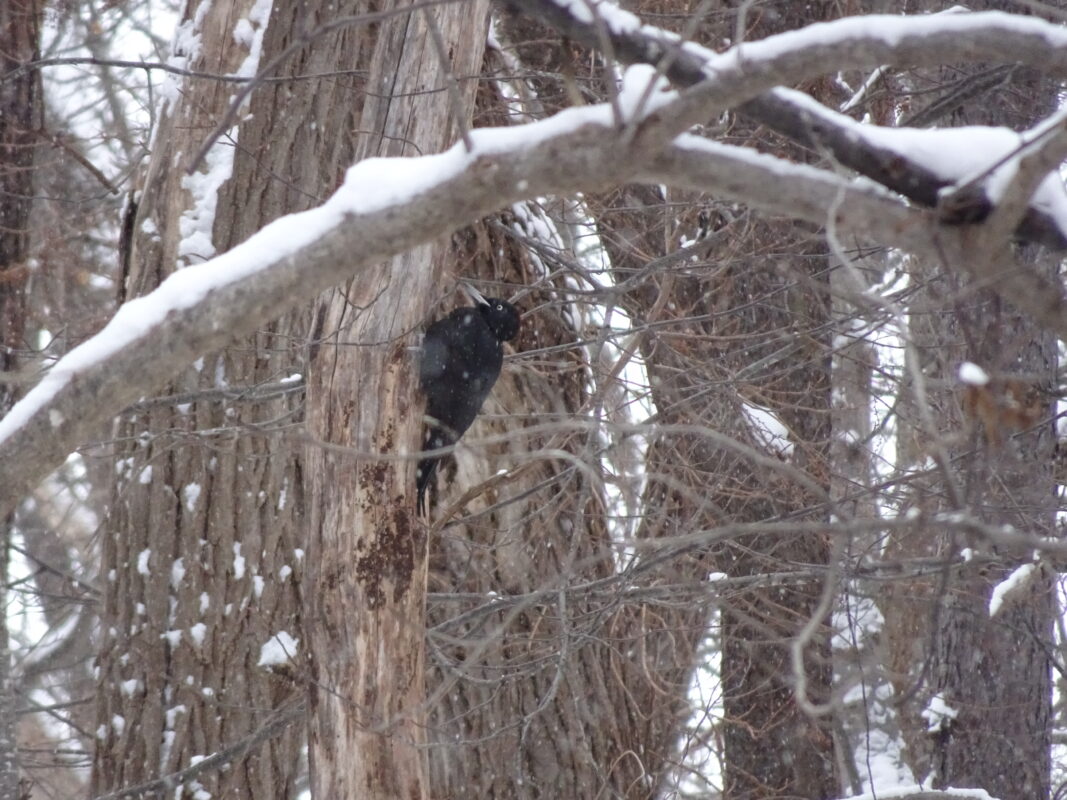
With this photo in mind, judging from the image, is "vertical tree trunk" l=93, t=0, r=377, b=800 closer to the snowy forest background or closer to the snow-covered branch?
the snowy forest background

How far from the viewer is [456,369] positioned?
3725 millimetres

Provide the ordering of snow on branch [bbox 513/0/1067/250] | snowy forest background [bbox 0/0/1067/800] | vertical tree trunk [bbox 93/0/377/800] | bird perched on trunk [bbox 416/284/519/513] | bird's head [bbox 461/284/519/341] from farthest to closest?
vertical tree trunk [bbox 93/0/377/800]
bird's head [bbox 461/284/519/341]
bird perched on trunk [bbox 416/284/519/513]
snowy forest background [bbox 0/0/1067/800]
snow on branch [bbox 513/0/1067/250]

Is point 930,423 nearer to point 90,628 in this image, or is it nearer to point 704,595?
point 704,595

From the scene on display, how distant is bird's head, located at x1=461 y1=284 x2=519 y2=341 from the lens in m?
4.16

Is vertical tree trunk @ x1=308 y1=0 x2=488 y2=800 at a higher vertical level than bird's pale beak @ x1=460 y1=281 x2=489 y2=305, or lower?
lower

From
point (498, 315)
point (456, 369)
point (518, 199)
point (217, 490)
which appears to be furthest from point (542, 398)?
point (518, 199)

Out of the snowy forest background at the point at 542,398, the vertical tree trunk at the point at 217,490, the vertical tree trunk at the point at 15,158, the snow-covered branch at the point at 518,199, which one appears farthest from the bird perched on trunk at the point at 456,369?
the vertical tree trunk at the point at 15,158

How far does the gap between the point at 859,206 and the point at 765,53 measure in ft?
1.01

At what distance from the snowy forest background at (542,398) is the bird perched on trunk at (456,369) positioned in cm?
12

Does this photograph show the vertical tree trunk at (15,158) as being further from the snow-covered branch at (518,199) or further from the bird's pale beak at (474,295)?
the snow-covered branch at (518,199)

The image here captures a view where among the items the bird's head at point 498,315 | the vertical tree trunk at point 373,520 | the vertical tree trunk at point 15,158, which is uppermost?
the vertical tree trunk at point 15,158

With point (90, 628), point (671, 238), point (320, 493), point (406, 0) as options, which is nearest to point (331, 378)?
point (320, 493)

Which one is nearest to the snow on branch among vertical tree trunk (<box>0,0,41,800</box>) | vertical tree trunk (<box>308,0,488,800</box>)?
vertical tree trunk (<box>308,0,488,800</box>)

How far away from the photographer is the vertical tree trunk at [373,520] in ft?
10.7
